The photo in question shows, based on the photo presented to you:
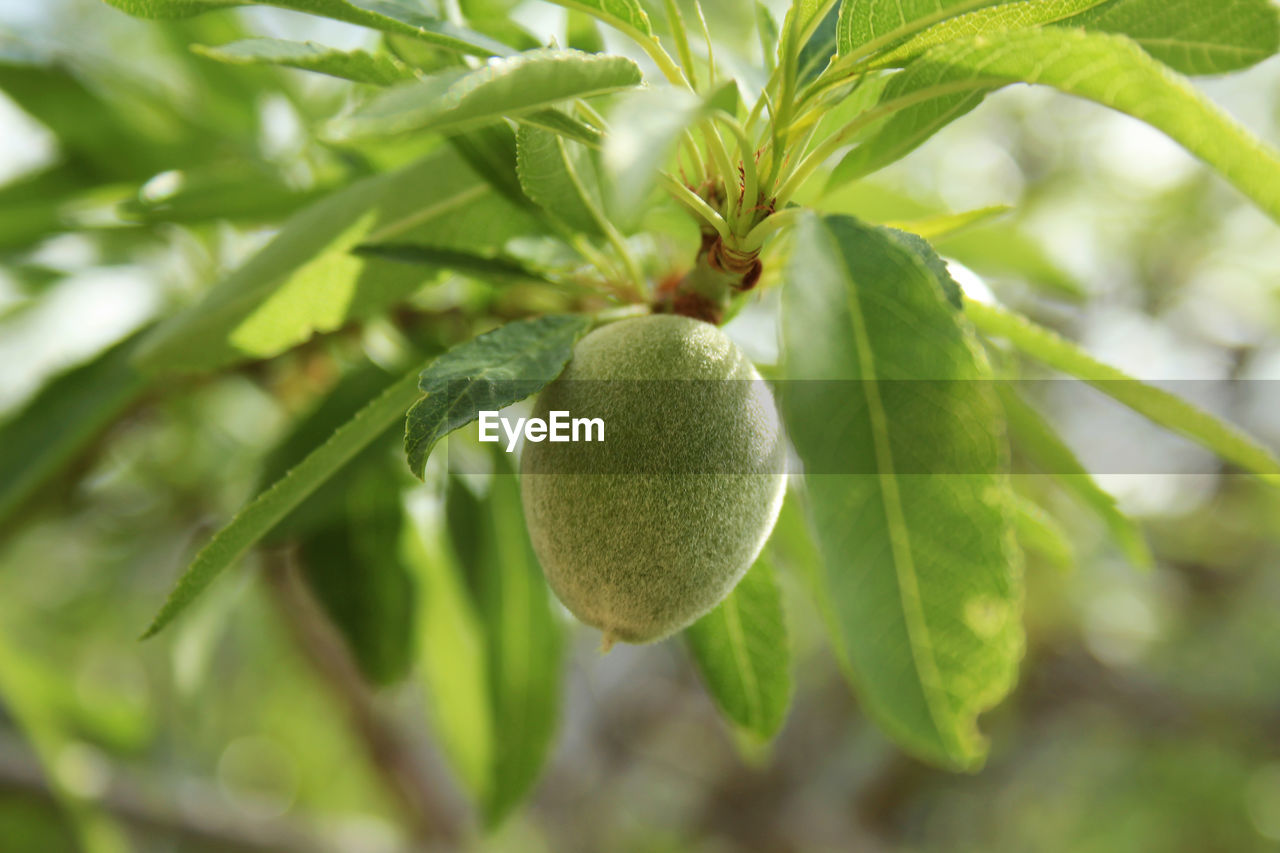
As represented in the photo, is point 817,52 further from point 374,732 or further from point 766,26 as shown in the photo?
point 374,732

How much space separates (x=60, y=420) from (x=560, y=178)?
2.35 ft

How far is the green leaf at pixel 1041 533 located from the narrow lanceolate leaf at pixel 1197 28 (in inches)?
14.1

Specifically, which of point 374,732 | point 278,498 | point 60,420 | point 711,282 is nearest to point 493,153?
point 711,282

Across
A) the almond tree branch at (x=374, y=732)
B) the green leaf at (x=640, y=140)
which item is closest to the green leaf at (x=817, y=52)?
the green leaf at (x=640, y=140)

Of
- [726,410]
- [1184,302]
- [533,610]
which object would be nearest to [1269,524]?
[1184,302]

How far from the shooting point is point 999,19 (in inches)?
21.2

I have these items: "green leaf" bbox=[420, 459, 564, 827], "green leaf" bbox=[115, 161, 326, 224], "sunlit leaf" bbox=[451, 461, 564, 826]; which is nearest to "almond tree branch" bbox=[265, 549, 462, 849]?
"green leaf" bbox=[420, 459, 564, 827]

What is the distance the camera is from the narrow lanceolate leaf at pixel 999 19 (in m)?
0.53

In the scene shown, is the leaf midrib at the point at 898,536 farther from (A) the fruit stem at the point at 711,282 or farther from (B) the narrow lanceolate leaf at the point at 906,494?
(A) the fruit stem at the point at 711,282

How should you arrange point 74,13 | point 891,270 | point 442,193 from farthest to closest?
point 74,13
point 442,193
point 891,270

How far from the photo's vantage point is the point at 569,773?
242 centimetres

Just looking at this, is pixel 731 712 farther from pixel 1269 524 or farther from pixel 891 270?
pixel 1269 524

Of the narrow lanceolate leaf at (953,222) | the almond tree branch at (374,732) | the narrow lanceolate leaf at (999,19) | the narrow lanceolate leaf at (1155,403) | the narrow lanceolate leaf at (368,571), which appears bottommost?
the almond tree branch at (374,732)

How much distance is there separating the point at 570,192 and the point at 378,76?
0.48ft
